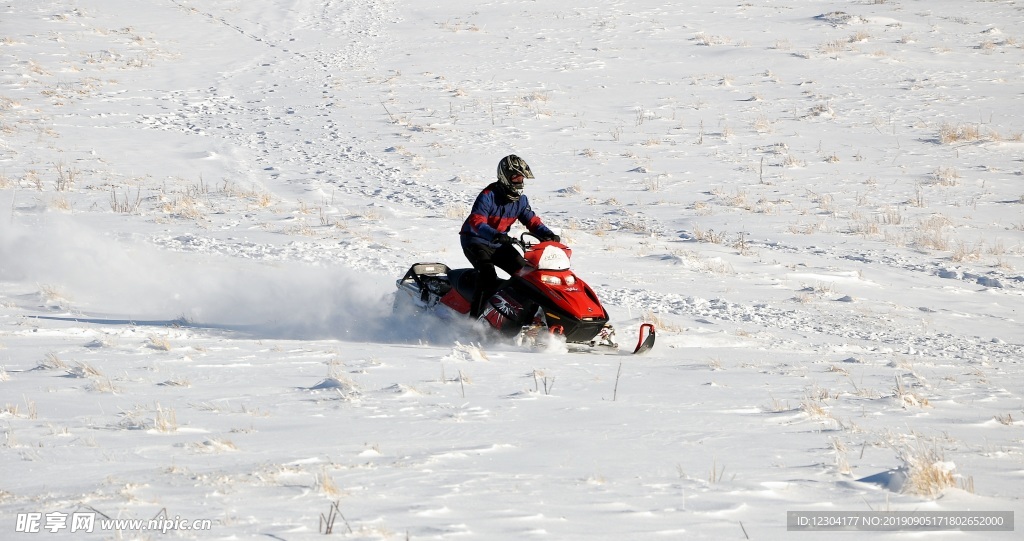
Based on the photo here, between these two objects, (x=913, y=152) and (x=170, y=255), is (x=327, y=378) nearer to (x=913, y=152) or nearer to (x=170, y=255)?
(x=170, y=255)

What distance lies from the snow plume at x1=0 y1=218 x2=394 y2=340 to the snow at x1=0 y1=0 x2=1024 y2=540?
0.18ft

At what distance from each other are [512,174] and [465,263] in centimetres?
493

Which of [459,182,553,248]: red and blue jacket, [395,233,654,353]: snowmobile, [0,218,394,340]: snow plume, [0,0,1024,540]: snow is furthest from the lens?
[0,218,394,340]: snow plume

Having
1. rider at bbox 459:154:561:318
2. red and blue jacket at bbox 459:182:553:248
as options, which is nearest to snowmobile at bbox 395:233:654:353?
rider at bbox 459:154:561:318

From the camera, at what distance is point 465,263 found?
14898mm

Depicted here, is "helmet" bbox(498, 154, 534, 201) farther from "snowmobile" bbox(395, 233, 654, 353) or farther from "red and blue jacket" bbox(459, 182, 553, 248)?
"snowmobile" bbox(395, 233, 654, 353)

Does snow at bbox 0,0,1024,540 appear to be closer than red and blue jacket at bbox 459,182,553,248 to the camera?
Yes

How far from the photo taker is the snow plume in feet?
36.9

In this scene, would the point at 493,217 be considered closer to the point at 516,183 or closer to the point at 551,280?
the point at 516,183

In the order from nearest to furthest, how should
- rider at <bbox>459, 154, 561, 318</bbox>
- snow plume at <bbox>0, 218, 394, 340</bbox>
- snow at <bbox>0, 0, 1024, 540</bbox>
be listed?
snow at <bbox>0, 0, 1024, 540</bbox> < rider at <bbox>459, 154, 561, 318</bbox> < snow plume at <bbox>0, 218, 394, 340</bbox>

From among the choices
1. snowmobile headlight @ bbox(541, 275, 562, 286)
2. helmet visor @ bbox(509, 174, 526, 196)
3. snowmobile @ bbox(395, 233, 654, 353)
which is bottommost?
snowmobile @ bbox(395, 233, 654, 353)
